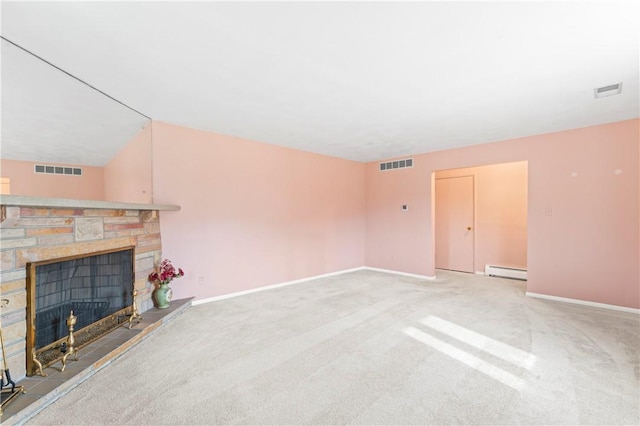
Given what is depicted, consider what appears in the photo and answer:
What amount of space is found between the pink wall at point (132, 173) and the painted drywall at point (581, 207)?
16.4 ft

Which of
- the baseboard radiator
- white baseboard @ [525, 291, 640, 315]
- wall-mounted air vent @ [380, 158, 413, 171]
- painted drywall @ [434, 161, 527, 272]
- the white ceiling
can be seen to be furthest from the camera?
wall-mounted air vent @ [380, 158, 413, 171]

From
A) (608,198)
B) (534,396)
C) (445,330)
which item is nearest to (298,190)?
(445,330)

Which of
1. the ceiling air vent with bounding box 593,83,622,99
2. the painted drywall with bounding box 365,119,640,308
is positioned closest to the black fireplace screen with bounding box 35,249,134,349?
the ceiling air vent with bounding box 593,83,622,99

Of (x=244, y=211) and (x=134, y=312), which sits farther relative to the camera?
(x=244, y=211)

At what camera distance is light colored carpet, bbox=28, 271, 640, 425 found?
5.82 feet

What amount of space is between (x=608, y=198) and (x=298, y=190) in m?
4.59

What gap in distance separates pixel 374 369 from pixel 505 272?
15.2 ft

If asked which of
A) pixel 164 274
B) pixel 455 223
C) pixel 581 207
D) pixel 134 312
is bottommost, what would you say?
pixel 134 312

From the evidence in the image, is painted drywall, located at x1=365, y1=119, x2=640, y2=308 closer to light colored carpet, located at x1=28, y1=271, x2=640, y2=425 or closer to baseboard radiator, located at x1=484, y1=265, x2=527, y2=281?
light colored carpet, located at x1=28, y1=271, x2=640, y2=425

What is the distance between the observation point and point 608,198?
372 centimetres

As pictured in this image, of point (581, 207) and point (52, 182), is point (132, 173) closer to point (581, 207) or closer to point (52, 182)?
point (52, 182)

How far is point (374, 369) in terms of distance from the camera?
2.26 meters

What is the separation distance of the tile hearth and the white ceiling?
5.31 ft

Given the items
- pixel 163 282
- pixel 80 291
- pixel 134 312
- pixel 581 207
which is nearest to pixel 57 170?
pixel 80 291
